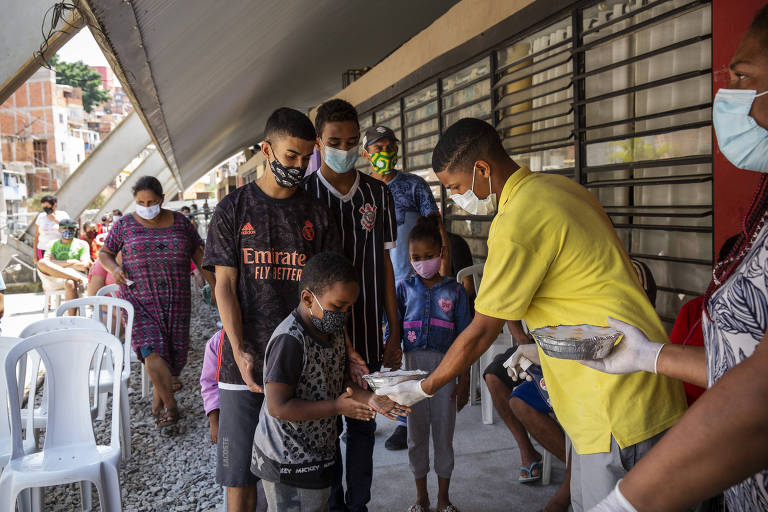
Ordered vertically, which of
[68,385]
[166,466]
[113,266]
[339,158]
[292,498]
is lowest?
[166,466]

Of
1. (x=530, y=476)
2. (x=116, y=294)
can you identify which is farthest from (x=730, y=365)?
(x=116, y=294)

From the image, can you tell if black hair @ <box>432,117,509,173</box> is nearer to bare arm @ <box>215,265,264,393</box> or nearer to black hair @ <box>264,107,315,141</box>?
black hair @ <box>264,107,315,141</box>

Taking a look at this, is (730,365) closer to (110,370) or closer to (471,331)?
(471,331)

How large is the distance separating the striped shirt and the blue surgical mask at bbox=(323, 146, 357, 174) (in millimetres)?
84

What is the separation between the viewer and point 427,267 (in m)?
3.43

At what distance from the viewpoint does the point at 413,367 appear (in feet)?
11.3

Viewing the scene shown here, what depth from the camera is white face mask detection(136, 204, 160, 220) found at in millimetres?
4973

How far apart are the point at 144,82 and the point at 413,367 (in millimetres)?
4230

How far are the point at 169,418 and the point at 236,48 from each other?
Result: 12.5 feet

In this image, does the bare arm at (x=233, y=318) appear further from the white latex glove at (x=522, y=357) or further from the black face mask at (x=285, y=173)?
the white latex glove at (x=522, y=357)

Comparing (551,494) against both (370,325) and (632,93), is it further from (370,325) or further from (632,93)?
(632,93)

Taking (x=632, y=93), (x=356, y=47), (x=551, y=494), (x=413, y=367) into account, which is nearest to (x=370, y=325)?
(x=413, y=367)

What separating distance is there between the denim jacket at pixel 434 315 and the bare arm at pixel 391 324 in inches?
15.6

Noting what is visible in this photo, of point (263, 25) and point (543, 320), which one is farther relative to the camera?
point (263, 25)
